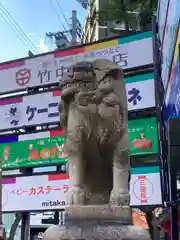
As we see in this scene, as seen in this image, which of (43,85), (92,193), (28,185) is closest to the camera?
(92,193)

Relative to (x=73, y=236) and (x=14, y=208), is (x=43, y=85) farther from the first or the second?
(x=73, y=236)

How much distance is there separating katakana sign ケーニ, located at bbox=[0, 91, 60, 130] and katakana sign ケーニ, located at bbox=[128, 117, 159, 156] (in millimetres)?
2182

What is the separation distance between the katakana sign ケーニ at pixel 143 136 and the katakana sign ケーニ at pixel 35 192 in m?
1.91

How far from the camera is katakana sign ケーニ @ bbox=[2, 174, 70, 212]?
9.55 m

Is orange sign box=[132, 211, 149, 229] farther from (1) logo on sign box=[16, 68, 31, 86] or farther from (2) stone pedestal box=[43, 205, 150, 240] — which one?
(1) logo on sign box=[16, 68, 31, 86]

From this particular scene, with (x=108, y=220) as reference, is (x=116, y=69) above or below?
above

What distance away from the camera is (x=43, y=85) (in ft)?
35.4

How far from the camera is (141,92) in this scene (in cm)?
926

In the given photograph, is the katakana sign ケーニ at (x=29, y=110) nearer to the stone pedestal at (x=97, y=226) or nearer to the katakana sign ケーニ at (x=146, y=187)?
the katakana sign ケーニ at (x=146, y=187)

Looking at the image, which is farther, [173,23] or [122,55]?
[122,55]

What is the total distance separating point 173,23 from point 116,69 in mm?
3469

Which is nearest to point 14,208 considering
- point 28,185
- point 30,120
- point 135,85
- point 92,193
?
point 28,185

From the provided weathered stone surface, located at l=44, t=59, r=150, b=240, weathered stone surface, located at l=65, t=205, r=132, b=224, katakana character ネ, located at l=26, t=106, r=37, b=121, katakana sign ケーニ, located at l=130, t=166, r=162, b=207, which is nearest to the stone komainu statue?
weathered stone surface, located at l=44, t=59, r=150, b=240

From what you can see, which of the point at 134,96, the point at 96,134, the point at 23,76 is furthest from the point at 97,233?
the point at 23,76
